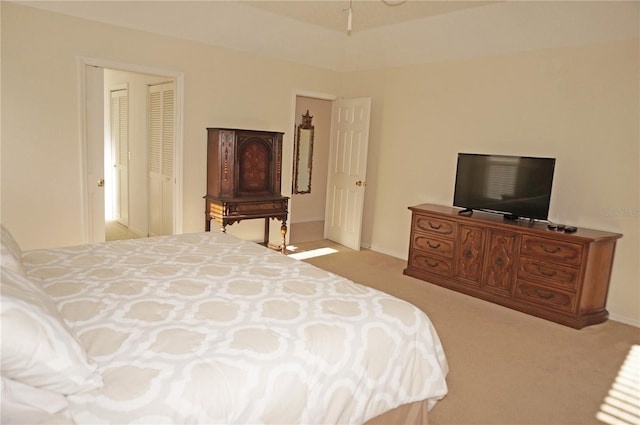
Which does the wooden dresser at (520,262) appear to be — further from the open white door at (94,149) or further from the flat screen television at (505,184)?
the open white door at (94,149)

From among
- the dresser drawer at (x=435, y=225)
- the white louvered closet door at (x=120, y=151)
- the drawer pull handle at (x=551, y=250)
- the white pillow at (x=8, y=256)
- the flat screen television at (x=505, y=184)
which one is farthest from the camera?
the white louvered closet door at (x=120, y=151)

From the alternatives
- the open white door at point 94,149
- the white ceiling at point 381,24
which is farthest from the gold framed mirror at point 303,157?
the open white door at point 94,149

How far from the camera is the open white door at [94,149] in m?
4.04

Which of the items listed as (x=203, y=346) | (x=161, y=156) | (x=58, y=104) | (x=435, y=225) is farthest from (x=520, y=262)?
(x=58, y=104)

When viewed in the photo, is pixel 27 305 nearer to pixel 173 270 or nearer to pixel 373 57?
pixel 173 270

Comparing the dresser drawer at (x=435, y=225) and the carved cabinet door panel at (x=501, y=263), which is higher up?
the dresser drawer at (x=435, y=225)

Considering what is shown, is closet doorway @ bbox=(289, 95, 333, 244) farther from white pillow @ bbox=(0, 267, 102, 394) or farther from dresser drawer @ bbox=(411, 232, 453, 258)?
white pillow @ bbox=(0, 267, 102, 394)

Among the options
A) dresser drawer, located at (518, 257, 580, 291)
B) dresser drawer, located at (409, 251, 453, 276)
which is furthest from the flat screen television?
dresser drawer, located at (409, 251, 453, 276)

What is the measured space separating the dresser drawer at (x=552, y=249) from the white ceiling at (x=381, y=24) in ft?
6.01

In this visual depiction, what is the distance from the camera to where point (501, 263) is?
4031 mm

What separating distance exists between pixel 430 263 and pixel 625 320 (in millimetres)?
1778

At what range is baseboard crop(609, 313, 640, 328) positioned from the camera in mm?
3709

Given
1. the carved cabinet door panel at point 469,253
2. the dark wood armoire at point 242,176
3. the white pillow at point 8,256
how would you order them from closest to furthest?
the white pillow at point 8,256, the carved cabinet door panel at point 469,253, the dark wood armoire at point 242,176

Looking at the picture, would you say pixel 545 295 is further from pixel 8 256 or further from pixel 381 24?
pixel 8 256
